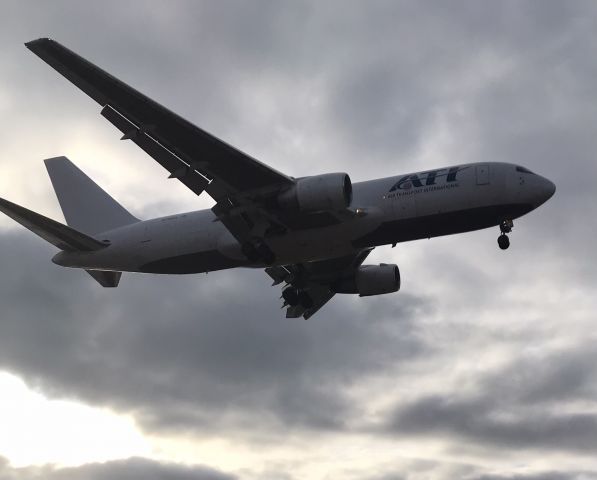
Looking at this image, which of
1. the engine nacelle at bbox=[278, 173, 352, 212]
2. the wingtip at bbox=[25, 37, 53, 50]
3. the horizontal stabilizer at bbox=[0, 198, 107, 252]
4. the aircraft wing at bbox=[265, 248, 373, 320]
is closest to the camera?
the wingtip at bbox=[25, 37, 53, 50]

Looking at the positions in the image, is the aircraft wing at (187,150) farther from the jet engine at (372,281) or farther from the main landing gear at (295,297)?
the jet engine at (372,281)

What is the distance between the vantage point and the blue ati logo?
130 ft

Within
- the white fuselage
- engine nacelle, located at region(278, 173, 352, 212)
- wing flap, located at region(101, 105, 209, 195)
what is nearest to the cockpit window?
the white fuselage

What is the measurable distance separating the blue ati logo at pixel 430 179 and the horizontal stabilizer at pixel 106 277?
53.4 ft

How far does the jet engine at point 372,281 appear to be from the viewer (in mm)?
49438

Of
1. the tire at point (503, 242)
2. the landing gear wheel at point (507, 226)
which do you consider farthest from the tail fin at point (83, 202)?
the landing gear wheel at point (507, 226)

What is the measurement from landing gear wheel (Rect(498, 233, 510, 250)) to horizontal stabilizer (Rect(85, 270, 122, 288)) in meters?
20.1

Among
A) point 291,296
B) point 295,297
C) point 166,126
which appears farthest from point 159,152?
point 295,297

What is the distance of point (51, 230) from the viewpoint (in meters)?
43.5

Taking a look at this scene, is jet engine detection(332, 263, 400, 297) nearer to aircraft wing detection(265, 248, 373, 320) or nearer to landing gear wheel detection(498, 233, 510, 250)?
aircraft wing detection(265, 248, 373, 320)

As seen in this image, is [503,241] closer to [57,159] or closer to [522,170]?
[522,170]

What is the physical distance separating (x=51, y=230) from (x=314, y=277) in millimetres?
14519

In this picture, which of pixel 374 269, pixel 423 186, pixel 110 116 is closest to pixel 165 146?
pixel 110 116

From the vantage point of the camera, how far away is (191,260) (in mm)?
43656
